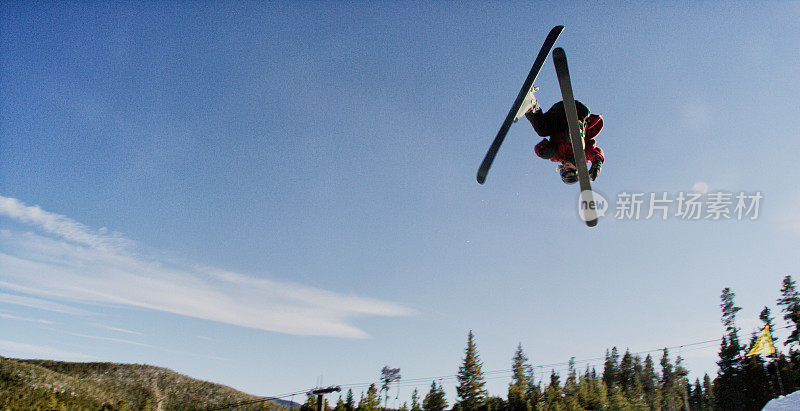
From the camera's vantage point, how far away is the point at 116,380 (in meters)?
61.3

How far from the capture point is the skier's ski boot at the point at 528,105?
6.31 m

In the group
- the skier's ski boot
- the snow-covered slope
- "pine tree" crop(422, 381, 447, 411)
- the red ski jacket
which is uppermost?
the skier's ski boot

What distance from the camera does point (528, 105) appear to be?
6438 millimetres

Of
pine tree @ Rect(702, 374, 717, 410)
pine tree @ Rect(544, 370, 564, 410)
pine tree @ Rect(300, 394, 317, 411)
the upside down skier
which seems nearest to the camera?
the upside down skier

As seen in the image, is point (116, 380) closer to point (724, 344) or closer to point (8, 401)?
point (8, 401)

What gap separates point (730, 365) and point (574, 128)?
77926 millimetres

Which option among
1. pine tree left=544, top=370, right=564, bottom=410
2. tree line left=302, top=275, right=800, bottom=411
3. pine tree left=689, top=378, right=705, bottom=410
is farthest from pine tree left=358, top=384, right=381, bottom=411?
pine tree left=689, top=378, right=705, bottom=410

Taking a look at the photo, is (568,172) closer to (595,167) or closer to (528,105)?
(595,167)

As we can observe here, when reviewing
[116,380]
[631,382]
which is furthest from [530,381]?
[116,380]

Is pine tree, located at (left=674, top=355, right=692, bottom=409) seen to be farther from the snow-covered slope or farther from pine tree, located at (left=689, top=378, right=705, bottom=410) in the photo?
the snow-covered slope

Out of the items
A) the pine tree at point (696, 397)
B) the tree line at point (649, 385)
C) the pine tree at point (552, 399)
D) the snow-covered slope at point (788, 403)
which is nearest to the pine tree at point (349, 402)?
the tree line at point (649, 385)

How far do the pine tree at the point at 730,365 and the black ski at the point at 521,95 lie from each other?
75.7m

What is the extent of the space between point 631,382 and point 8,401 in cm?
9080

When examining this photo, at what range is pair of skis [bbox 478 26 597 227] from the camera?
5707mm
